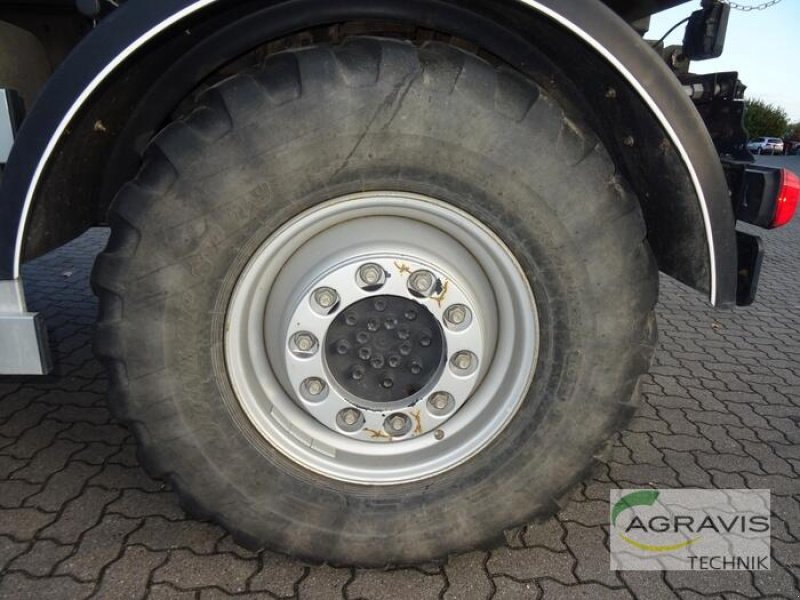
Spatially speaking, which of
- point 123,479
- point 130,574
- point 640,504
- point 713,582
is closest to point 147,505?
point 123,479

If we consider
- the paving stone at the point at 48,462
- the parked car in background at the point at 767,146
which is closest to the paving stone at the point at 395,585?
the paving stone at the point at 48,462

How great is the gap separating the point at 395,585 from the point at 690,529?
1.09m

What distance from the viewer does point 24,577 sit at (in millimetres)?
1733

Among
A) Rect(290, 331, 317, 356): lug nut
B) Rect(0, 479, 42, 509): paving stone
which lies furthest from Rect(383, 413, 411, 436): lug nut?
Rect(0, 479, 42, 509): paving stone

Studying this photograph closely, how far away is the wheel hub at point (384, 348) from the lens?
1663 mm

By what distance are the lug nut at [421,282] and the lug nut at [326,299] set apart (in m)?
0.21

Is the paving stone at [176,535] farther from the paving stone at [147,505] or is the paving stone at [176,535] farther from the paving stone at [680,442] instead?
the paving stone at [680,442]

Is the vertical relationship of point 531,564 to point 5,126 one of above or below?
below

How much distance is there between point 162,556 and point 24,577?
0.38 metres

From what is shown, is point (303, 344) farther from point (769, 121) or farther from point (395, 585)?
point (769, 121)

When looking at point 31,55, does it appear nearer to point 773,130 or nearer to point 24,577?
point 24,577

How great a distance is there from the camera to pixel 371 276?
1.64m

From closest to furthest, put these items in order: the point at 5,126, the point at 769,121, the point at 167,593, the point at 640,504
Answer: the point at 5,126 < the point at 167,593 < the point at 640,504 < the point at 769,121

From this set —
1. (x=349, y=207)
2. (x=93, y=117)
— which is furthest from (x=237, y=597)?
(x=93, y=117)
